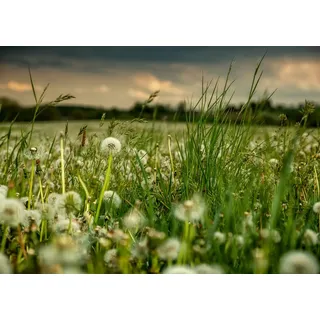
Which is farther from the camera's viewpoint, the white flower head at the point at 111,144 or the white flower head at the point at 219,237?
the white flower head at the point at 111,144

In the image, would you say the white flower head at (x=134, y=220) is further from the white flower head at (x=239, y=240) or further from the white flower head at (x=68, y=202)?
the white flower head at (x=239, y=240)

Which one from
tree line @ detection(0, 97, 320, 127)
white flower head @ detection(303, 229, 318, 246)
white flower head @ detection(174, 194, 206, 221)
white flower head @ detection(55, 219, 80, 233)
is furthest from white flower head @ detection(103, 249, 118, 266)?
tree line @ detection(0, 97, 320, 127)

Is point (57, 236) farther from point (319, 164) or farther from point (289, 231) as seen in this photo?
point (319, 164)

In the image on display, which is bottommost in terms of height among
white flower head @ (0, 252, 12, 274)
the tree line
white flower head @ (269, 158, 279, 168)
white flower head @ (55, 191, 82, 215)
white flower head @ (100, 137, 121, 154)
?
white flower head @ (0, 252, 12, 274)

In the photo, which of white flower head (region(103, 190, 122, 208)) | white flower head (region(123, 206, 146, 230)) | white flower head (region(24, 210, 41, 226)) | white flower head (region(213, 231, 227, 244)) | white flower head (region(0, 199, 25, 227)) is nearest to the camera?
white flower head (region(0, 199, 25, 227))

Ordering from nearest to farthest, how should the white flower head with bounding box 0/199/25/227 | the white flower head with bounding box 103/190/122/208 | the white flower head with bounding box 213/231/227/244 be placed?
the white flower head with bounding box 0/199/25/227 < the white flower head with bounding box 213/231/227/244 < the white flower head with bounding box 103/190/122/208

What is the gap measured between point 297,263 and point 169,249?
0.50m

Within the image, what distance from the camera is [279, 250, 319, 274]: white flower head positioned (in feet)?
6.04

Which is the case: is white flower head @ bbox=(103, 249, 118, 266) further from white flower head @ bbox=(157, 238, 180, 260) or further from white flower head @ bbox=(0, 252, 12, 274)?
white flower head @ bbox=(0, 252, 12, 274)

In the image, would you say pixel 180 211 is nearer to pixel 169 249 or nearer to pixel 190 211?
pixel 190 211

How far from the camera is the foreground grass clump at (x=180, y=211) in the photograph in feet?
6.19

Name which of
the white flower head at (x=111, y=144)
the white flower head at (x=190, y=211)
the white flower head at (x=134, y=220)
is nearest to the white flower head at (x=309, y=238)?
the white flower head at (x=190, y=211)
